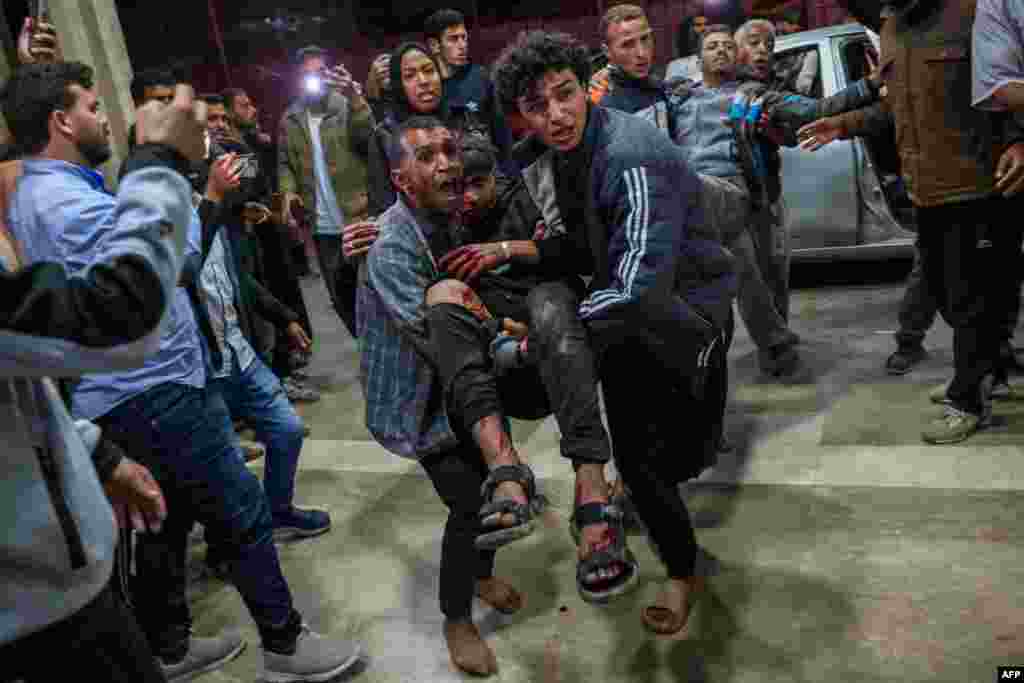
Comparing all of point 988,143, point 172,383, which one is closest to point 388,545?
point 172,383

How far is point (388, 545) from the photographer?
11.8 feet

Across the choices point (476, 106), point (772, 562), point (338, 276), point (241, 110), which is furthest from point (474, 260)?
point (241, 110)

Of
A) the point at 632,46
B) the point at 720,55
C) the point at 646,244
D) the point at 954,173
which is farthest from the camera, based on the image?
the point at 720,55

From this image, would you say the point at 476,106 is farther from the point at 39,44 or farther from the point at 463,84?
the point at 39,44

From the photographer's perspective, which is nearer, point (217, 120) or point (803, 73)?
point (217, 120)

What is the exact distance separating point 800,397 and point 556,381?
2.35m

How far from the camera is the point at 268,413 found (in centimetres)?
336

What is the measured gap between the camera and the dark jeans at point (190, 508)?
2480 millimetres

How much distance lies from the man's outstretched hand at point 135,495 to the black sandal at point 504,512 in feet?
2.44

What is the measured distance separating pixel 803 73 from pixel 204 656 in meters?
4.59

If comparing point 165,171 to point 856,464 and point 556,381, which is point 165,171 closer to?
point 556,381

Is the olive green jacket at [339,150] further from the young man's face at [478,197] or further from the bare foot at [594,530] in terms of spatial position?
the bare foot at [594,530]

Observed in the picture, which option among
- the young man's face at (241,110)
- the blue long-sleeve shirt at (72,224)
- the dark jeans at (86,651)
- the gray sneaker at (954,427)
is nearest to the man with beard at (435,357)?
the blue long-sleeve shirt at (72,224)

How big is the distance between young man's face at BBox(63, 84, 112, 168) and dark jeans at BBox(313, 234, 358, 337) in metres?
2.26
